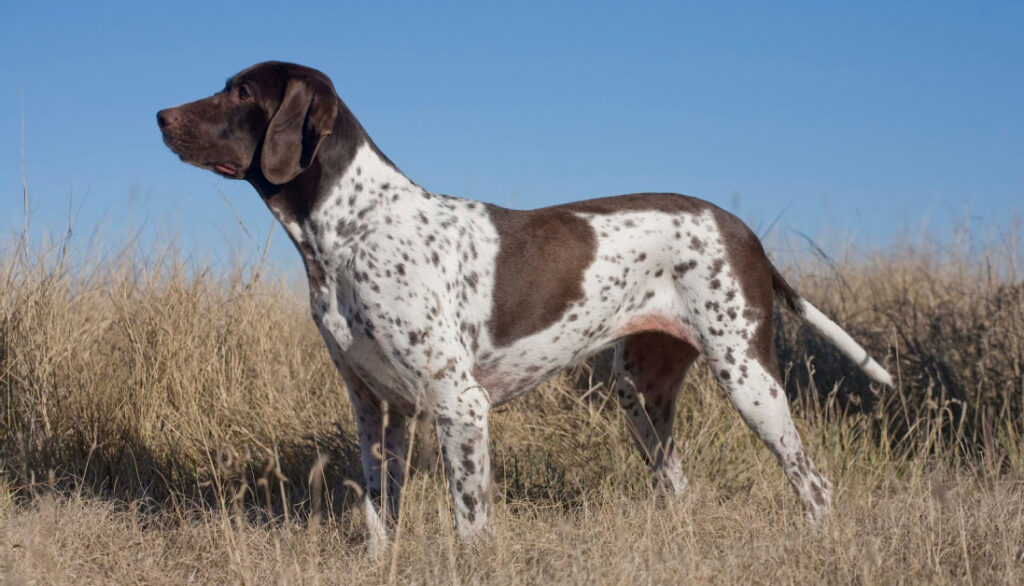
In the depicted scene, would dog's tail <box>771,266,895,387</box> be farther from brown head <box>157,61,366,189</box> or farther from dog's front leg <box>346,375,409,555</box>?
brown head <box>157,61,366,189</box>

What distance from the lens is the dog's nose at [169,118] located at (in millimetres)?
3594

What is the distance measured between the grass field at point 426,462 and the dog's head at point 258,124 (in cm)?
111

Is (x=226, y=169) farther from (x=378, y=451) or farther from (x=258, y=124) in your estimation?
(x=378, y=451)

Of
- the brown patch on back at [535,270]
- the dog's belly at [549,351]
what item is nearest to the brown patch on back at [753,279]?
the dog's belly at [549,351]

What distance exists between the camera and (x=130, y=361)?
5.40 metres

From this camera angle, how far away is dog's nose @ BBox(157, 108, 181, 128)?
3.59 metres

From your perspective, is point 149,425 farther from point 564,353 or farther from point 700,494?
point 700,494

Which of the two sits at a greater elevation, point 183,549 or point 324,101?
point 324,101

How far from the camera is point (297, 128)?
357cm

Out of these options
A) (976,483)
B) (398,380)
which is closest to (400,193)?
(398,380)

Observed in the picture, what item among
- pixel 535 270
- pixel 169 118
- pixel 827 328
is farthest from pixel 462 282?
pixel 827 328

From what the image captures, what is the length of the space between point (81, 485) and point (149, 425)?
480mm

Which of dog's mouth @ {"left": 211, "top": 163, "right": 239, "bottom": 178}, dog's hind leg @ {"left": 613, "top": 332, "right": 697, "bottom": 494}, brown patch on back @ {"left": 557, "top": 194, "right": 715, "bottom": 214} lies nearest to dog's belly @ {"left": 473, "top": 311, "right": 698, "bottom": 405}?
dog's hind leg @ {"left": 613, "top": 332, "right": 697, "bottom": 494}

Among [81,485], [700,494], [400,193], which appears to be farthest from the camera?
[81,485]
